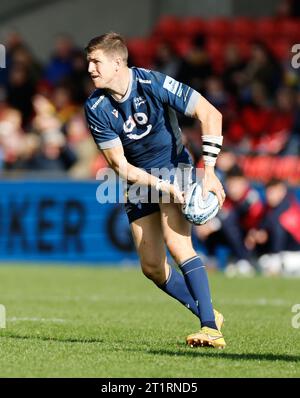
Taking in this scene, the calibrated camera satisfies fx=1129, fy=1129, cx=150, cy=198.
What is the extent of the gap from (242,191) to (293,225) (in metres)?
0.85

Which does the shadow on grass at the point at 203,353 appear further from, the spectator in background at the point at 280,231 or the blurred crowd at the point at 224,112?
the spectator in background at the point at 280,231

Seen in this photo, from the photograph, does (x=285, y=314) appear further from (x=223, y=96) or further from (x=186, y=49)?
(x=186, y=49)

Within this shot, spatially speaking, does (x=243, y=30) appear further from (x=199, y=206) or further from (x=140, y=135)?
(x=199, y=206)

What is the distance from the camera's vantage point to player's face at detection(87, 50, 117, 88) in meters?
7.51

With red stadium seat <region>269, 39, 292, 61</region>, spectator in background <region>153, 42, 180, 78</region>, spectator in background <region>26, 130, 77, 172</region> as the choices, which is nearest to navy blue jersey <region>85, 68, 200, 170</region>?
spectator in background <region>26, 130, 77, 172</region>

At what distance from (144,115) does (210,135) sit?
50 cm

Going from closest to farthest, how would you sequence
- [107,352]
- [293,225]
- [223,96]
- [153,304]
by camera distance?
[107,352]
[153,304]
[293,225]
[223,96]

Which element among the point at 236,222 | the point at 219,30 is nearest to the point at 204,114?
the point at 236,222

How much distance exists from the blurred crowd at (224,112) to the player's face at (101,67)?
704cm

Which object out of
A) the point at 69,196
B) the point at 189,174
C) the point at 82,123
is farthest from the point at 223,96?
the point at 189,174

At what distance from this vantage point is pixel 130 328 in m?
8.84

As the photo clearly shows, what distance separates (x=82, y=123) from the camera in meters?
18.7

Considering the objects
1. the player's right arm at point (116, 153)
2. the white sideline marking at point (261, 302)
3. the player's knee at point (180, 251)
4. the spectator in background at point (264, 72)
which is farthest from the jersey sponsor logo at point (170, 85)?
the spectator in background at point (264, 72)

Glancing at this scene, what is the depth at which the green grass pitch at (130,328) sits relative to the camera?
A: 257 inches
